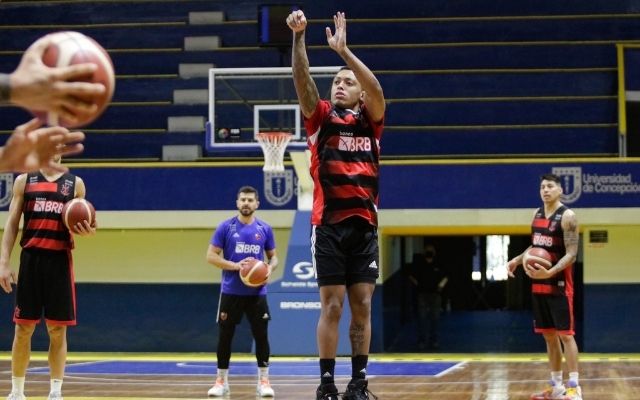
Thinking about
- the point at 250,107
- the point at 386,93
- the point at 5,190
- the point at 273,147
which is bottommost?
the point at 5,190

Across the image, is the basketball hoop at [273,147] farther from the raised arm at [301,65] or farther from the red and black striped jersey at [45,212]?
the raised arm at [301,65]

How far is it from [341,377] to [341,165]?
4.86m

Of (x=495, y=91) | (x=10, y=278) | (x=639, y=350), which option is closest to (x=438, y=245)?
(x=495, y=91)

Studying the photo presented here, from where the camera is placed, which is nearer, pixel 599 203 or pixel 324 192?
pixel 324 192

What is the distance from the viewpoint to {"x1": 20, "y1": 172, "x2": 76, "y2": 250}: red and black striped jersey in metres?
8.10

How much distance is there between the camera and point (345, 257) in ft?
21.0

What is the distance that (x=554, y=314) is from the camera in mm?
9234

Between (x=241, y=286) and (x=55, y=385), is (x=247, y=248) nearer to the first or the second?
(x=241, y=286)

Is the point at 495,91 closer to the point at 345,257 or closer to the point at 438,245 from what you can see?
the point at 438,245

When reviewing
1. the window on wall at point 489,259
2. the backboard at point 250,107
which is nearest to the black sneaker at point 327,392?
the backboard at point 250,107

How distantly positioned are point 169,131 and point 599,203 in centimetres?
765

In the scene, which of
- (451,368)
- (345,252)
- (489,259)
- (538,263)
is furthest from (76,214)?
(489,259)

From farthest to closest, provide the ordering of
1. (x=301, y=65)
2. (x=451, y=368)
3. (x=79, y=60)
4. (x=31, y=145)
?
(x=451, y=368)
(x=301, y=65)
(x=79, y=60)
(x=31, y=145)

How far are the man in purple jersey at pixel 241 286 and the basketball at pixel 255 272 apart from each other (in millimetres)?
59
